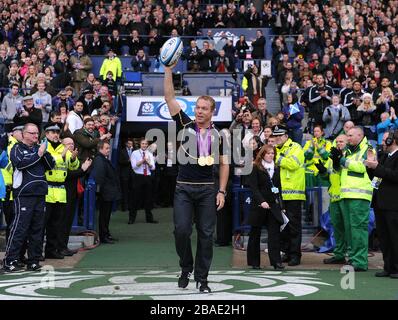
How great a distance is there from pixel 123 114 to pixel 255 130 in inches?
294

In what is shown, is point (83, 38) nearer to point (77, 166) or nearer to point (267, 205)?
point (77, 166)

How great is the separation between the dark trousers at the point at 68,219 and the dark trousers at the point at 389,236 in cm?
514

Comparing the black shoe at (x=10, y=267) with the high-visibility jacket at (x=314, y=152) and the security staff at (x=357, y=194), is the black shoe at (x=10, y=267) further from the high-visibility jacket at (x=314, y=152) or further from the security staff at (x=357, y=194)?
the high-visibility jacket at (x=314, y=152)

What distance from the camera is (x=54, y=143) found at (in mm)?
13000

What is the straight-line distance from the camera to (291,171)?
1252cm

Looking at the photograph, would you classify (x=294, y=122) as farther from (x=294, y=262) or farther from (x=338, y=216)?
(x=294, y=262)

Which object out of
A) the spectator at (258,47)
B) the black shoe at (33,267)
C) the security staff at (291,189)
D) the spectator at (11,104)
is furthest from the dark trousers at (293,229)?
the spectator at (258,47)

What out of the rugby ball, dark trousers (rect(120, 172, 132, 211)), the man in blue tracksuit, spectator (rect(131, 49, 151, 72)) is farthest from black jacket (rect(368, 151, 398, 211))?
spectator (rect(131, 49, 151, 72))

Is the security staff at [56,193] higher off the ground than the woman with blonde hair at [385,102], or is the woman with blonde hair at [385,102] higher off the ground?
the woman with blonde hair at [385,102]

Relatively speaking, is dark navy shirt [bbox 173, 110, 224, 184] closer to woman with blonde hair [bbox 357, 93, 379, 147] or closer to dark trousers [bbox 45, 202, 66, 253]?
dark trousers [bbox 45, 202, 66, 253]

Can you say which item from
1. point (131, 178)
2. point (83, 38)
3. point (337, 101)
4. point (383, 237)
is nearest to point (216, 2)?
point (83, 38)

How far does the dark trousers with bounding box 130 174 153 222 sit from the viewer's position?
17.8m

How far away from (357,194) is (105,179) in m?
5.46

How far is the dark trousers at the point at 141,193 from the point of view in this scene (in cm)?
1777
